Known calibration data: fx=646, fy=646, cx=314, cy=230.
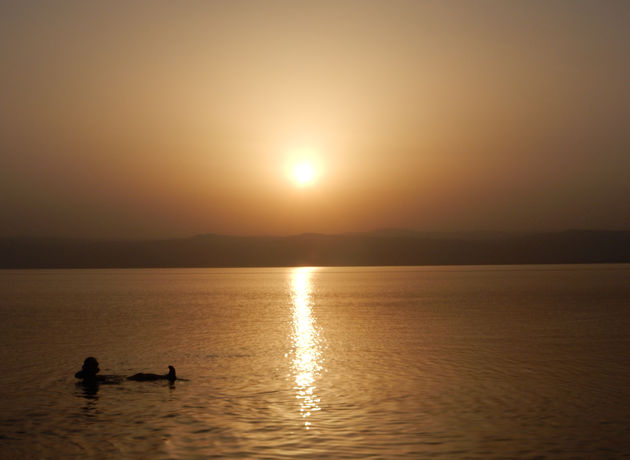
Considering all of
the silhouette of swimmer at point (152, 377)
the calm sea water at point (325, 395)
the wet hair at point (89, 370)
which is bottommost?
the calm sea water at point (325, 395)

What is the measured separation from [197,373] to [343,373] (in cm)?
793

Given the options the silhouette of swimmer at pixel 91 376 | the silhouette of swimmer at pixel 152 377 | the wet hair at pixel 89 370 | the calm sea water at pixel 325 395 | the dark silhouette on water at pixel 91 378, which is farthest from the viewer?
the silhouette of swimmer at pixel 152 377

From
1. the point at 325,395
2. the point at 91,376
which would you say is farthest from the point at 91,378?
the point at 325,395

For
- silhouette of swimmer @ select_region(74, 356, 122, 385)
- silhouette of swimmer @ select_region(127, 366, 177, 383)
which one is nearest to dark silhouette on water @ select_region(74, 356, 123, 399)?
silhouette of swimmer @ select_region(74, 356, 122, 385)

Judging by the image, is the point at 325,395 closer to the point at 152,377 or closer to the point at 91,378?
the point at 152,377

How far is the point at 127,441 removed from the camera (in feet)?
68.7

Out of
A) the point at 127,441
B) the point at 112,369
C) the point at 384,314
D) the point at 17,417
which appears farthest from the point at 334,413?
the point at 384,314

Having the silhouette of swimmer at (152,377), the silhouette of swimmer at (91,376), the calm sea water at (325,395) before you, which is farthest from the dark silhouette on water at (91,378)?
the silhouette of swimmer at (152,377)

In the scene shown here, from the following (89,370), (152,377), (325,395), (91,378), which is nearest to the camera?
(325,395)

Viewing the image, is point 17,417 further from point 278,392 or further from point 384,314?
point 384,314

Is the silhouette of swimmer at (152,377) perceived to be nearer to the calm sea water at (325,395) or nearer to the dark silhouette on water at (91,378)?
the calm sea water at (325,395)

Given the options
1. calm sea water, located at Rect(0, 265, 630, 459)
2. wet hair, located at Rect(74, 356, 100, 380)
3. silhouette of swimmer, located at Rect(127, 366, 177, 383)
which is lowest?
calm sea water, located at Rect(0, 265, 630, 459)

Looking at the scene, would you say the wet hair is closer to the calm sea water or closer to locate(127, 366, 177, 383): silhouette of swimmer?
the calm sea water

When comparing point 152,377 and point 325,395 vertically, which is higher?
point 152,377
